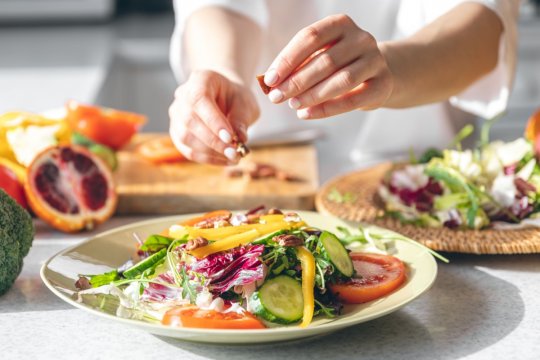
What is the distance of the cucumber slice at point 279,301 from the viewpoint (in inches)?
43.9

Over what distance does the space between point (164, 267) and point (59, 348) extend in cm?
18

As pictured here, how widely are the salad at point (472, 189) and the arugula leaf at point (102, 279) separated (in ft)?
1.85

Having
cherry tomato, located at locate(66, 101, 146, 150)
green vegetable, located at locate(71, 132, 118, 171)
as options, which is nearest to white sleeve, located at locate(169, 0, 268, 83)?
cherry tomato, located at locate(66, 101, 146, 150)

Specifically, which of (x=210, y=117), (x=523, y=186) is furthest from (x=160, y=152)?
(x=523, y=186)

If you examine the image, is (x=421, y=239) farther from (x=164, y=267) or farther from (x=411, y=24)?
(x=411, y=24)

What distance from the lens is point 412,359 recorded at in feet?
3.61

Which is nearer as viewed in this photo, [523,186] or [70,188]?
[523,186]

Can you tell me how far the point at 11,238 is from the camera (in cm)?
130

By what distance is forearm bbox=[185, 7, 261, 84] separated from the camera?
1923 mm

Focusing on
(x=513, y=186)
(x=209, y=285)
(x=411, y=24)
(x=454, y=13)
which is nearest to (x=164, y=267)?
(x=209, y=285)

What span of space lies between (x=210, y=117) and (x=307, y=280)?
404 millimetres

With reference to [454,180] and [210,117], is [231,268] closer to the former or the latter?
[210,117]

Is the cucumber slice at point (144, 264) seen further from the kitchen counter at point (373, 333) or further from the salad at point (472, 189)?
the salad at point (472, 189)

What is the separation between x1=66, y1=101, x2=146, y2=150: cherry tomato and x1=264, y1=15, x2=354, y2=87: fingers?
98cm
